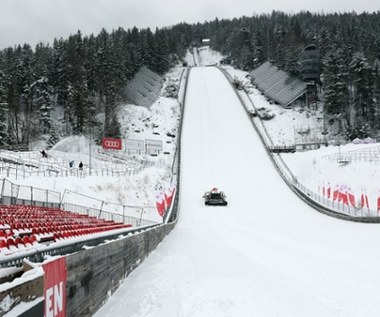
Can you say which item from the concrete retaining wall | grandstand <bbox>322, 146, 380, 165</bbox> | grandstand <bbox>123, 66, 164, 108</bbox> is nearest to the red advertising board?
the concrete retaining wall

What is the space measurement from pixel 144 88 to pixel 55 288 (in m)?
83.5

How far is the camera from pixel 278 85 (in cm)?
8600

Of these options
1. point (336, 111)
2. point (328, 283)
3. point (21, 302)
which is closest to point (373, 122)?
point (336, 111)

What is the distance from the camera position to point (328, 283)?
384 inches

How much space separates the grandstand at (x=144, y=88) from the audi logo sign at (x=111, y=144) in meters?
22.0

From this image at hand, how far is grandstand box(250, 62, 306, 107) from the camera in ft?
255

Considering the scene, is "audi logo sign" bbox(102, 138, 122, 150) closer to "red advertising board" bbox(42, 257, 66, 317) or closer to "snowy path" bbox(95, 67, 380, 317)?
"snowy path" bbox(95, 67, 380, 317)

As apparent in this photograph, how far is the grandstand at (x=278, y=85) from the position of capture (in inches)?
3056

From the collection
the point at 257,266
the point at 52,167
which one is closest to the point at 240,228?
the point at 257,266

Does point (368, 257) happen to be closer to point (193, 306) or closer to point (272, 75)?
point (193, 306)

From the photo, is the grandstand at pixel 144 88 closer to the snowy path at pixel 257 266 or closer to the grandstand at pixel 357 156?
the grandstand at pixel 357 156

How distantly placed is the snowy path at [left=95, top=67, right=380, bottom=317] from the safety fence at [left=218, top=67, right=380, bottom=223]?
891mm

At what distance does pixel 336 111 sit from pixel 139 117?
33.7 m

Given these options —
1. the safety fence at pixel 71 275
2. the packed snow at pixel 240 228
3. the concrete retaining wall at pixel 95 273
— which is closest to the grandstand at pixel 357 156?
the packed snow at pixel 240 228
